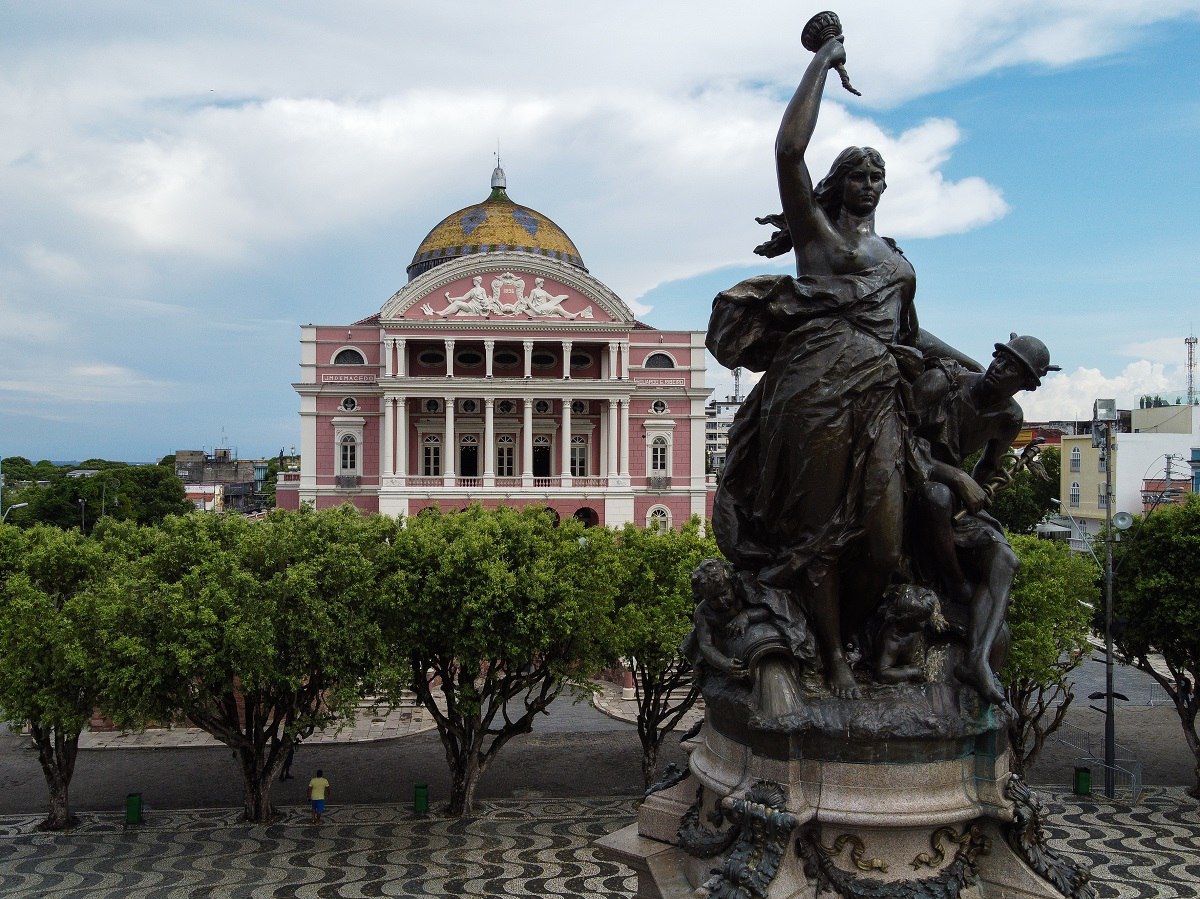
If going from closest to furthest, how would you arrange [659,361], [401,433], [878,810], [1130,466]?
[878,810], [401,433], [659,361], [1130,466]

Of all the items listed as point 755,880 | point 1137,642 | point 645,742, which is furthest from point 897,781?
point 1137,642

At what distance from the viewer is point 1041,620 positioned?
1711 centimetres

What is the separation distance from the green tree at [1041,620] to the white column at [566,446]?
27.0 meters

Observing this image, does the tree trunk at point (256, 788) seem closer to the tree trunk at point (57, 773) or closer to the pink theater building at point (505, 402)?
the tree trunk at point (57, 773)

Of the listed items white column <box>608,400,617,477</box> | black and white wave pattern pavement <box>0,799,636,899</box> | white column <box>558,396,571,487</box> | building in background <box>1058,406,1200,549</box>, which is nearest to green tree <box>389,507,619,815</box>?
black and white wave pattern pavement <box>0,799,636,899</box>

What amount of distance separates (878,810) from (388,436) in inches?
1580

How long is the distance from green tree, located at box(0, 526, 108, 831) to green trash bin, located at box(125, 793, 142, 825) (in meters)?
1.02

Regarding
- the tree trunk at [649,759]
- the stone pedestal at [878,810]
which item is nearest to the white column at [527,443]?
the tree trunk at [649,759]

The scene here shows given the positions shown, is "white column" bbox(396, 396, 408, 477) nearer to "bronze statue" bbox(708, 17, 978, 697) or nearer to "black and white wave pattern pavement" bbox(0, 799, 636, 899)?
"black and white wave pattern pavement" bbox(0, 799, 636, 899)

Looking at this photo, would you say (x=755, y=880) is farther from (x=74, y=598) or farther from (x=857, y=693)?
(x=74, y=598)

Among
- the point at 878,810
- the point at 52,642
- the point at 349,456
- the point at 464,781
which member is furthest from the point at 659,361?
the point at 878,810

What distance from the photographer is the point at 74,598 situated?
15.3m

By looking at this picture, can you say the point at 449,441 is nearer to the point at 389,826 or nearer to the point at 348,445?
the point at 348,445

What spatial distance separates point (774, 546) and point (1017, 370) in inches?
74.1
